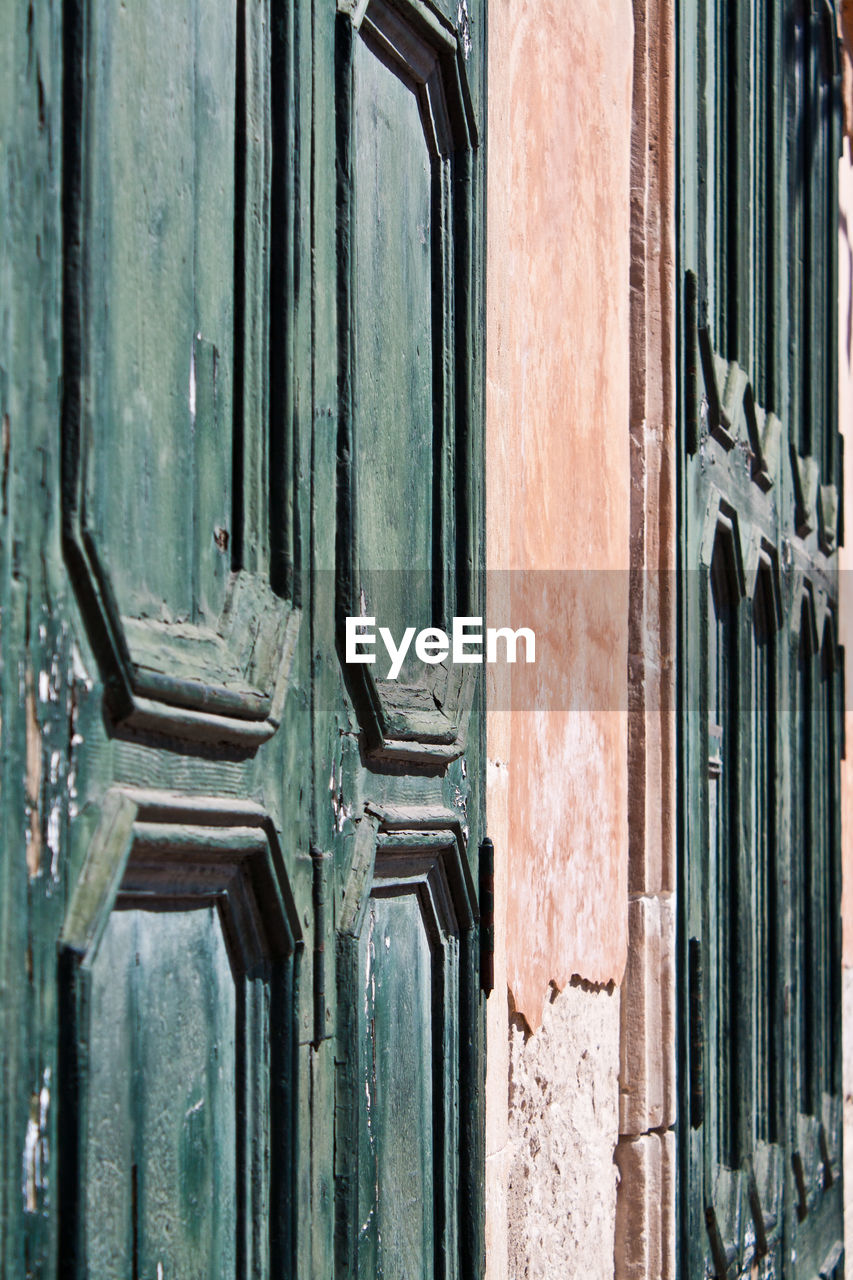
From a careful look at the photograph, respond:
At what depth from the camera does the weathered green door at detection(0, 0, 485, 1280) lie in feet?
4.32

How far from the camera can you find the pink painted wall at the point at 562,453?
9.24 ft

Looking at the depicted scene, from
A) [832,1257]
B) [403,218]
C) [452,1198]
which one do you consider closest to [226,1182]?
[452,1198]

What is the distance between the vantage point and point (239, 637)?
1.66 metres

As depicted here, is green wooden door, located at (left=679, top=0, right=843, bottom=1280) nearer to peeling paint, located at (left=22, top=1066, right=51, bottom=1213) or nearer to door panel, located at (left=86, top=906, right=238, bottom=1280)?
door panel, located at (left=86, top=906, right=238, bottom=1280)

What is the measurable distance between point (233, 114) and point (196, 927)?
828mm

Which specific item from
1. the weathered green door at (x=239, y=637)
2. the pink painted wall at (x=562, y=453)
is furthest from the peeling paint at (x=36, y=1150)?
the pink painted wall at (x=562, y=453)

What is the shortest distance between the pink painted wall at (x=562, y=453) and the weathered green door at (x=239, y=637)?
0.45 m

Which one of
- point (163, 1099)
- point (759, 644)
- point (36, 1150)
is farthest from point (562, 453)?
point (36, 1150)

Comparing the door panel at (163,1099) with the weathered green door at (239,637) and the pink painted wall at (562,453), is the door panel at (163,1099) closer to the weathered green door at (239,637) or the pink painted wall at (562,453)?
the weathered green door at (239,637)

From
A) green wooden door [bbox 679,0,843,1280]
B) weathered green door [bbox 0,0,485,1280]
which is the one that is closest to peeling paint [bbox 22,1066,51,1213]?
weathered green door [bbox 0,0,485,1280]

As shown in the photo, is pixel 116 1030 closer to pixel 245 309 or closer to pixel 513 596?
pixel 245 309

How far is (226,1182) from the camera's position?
1622mm

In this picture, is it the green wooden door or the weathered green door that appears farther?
the green wooden door

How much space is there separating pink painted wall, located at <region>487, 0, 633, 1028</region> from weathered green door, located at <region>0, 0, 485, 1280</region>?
0.45 metres
